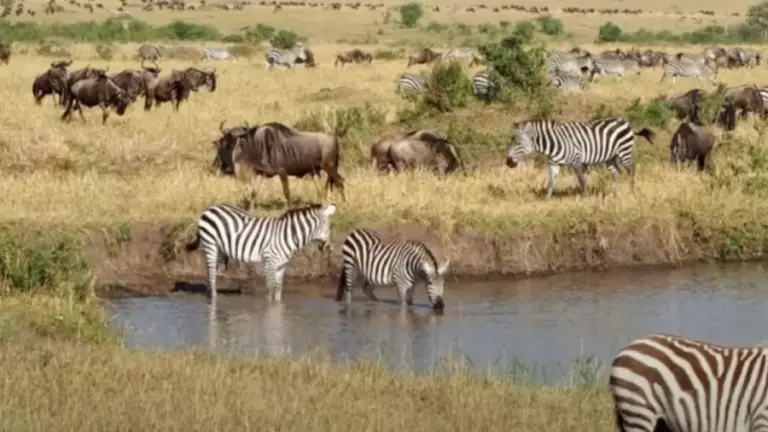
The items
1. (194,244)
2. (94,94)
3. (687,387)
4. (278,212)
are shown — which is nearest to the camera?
(687,387)

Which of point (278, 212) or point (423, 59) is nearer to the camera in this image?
point (278, 212)

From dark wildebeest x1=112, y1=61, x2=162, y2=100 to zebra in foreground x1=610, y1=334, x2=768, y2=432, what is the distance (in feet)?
69.2

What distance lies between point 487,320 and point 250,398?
621 cm

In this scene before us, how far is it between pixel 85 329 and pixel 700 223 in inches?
342

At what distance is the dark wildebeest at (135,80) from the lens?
88.1ft

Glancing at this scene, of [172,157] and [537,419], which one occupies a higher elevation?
[537,419]

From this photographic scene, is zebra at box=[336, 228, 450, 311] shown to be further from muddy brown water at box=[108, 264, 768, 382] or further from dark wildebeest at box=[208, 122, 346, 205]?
dark wildebeest at box=[208, 122, 346, 205]

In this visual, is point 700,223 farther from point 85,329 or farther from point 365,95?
point 365,95

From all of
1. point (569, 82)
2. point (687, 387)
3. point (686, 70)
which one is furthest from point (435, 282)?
point (686, 70)

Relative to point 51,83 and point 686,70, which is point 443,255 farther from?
point 686,70

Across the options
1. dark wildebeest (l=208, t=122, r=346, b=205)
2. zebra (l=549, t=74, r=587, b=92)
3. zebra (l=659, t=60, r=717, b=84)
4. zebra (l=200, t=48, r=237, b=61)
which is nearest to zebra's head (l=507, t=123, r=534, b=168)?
dark wildebeest (l=208, t=122, r=346, b=205)

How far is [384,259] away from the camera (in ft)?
47.9

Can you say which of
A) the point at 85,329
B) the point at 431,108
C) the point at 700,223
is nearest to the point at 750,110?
the point at 431,108

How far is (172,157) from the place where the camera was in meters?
20.2
